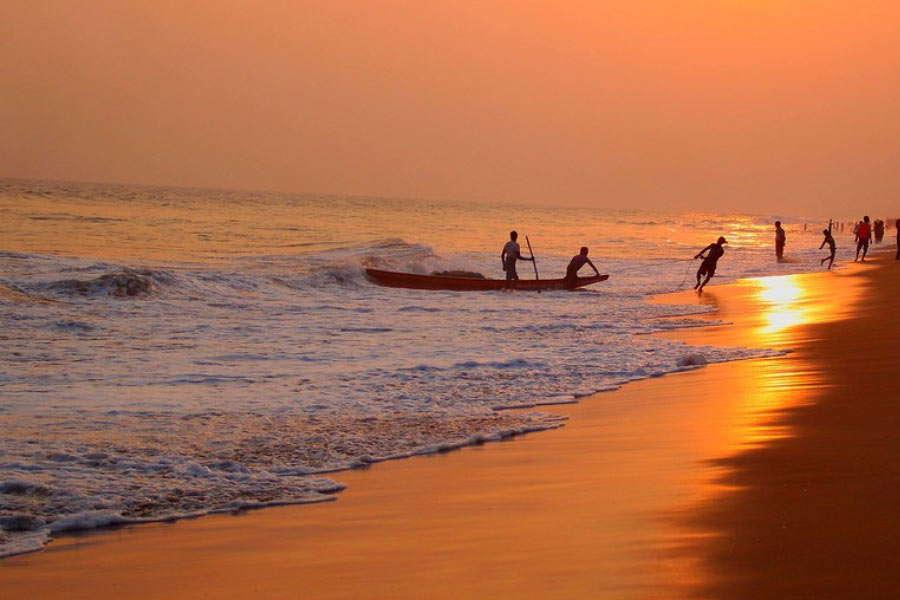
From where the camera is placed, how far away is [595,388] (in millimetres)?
10609

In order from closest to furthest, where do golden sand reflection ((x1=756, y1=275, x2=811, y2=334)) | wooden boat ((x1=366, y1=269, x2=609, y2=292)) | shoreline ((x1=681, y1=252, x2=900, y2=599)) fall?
shoreline ((x1=681, y1=252, x2=900, y2=599)) → golden sand reflection ((x1=756, y1=275, x2=811, y2=334)) → wooden boat ((x1=366, y1=269, x2=609, y2=292))

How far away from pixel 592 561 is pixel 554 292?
2205 centimetres

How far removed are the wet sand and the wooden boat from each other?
17.4 m

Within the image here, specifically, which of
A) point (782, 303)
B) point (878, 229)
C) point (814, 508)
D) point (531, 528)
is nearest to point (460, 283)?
point (782, 303)

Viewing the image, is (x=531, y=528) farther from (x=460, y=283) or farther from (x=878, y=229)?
(x=878, y=229)

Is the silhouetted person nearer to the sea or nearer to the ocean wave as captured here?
the sea

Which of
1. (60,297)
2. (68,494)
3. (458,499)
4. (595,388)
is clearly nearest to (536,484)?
(458,499)

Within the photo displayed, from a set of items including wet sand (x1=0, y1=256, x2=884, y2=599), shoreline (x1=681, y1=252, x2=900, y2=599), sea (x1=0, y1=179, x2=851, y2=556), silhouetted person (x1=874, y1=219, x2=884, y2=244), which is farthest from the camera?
silhouetted person (x1=874, y1=219, x2=884, y2=244)

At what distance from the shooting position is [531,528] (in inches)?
210

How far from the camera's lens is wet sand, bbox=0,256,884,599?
4.52m

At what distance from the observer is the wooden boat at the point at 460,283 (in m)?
26.0

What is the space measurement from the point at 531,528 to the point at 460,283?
20844 millimetres

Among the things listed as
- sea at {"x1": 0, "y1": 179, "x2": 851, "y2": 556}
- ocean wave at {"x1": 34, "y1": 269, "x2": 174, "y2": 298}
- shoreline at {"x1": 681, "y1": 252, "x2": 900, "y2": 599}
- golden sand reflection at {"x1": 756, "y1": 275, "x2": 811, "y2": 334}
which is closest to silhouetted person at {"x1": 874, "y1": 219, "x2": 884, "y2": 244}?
golden sand reflection at {"x1": 756, "y1": 275, "x2": 811, "y2": 334}

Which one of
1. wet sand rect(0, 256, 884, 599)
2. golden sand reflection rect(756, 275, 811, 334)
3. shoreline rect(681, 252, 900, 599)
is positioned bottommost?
golden sand reflection rect(756, 275, 811, 334)
